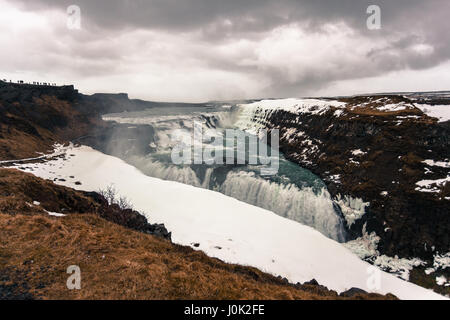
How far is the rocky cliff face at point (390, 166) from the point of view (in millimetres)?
23625

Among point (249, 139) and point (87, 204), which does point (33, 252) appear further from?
point (249, 139)

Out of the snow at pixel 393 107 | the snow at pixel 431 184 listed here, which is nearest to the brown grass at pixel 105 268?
the snow at pixel 431 184

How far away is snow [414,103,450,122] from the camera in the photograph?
3347 cm

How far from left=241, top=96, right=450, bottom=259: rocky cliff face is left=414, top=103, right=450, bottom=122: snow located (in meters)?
1.08

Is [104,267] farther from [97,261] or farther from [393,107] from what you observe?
[393,107]

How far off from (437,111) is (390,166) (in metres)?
16.2

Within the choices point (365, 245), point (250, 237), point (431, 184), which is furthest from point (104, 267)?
point (431, 184)

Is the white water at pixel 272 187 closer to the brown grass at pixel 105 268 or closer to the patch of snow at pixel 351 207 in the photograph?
the patch of snow at pixel 351 207

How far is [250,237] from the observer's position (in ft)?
71.5

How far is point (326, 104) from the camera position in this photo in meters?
57.4

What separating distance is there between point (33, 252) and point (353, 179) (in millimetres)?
35815

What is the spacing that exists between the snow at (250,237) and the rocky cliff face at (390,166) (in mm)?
6745

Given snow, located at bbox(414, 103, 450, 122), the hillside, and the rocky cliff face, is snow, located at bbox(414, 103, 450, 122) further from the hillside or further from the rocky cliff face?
the hillside

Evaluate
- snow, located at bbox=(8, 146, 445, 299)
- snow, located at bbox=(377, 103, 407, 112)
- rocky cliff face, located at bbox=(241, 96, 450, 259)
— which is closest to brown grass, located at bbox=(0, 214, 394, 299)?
snow, located at bbox=(8, 146, 445, 299)
